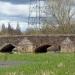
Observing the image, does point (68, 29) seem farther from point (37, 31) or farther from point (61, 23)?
point (37, 31)

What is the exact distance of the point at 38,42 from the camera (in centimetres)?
5391

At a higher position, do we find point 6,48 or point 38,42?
point 38,42

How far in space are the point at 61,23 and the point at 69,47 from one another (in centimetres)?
1849

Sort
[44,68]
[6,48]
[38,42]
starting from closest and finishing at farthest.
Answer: [44,68] → [38,42] → [6,48]

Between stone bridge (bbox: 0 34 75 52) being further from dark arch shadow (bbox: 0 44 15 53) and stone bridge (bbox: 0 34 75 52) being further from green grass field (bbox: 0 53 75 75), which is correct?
green grass field (bbox: 0 53 75 75)

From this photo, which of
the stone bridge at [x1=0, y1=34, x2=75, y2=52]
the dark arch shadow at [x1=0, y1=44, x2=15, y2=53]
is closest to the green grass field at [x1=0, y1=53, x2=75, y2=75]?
the stone bridge at [x1=0, y1=34, x2=75, y2=52]

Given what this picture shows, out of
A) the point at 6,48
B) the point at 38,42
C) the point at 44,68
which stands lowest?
the point at 6,48

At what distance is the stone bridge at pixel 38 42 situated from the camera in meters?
52.3

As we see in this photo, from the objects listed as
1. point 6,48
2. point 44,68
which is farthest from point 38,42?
point 44,68

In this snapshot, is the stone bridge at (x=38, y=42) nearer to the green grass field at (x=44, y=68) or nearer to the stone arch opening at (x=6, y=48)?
the stone arch opening at (x=6, y=48)

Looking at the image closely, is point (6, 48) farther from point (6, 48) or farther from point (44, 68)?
point (44, 68)

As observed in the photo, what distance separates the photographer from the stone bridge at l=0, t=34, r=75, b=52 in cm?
5228

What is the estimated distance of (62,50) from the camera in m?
53.1

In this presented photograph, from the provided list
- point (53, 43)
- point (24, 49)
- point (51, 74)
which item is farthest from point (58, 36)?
point (51, 74)
